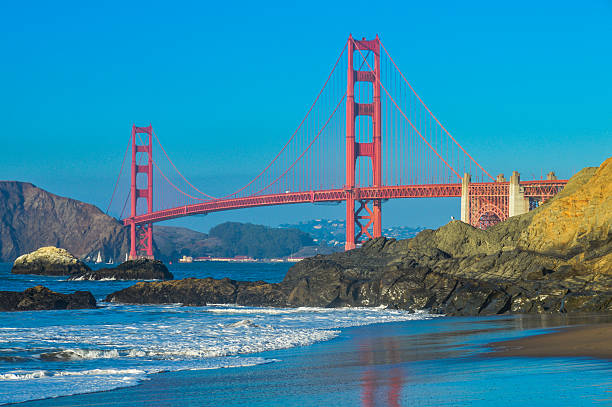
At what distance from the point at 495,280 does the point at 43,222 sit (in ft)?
459

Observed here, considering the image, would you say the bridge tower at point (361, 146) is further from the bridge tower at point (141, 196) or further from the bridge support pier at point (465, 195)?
the bridge tower at point (141, 196)

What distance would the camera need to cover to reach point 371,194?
206 ft

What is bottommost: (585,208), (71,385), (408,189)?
(71,385)

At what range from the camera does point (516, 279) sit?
69.7 ft

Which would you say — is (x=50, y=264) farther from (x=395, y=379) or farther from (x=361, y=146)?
(x=395, y=379)

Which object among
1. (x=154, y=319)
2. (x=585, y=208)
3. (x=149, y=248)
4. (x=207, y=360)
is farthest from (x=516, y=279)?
(x=149, y=248)

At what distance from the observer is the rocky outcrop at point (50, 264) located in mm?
63197

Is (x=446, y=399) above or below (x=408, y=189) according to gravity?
below

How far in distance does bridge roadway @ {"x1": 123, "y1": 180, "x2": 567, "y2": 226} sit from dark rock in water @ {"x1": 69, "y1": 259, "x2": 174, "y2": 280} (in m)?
12.3

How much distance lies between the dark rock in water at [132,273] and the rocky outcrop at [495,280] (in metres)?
26.7

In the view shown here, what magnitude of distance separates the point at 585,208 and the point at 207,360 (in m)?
15.2

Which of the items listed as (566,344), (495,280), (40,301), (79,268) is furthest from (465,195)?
(566,344)

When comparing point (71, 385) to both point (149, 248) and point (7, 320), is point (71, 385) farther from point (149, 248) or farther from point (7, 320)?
point (149, 248)

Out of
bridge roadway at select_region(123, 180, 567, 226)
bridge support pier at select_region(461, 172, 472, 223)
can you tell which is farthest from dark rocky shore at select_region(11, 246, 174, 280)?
bridge support pier at select_region(461, 172, 472, 223)
